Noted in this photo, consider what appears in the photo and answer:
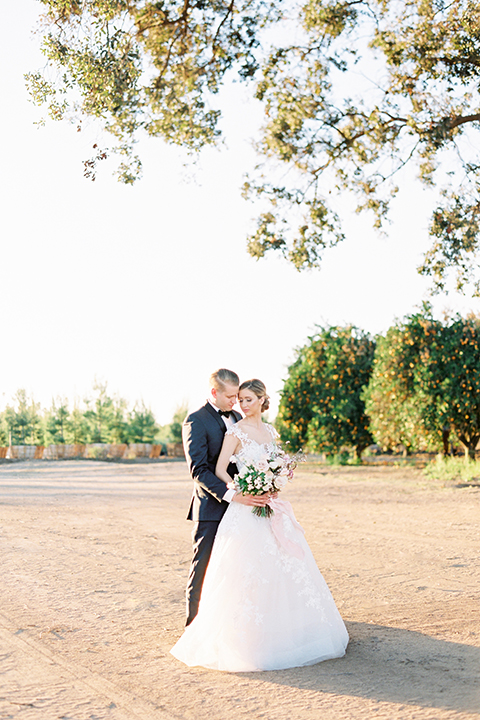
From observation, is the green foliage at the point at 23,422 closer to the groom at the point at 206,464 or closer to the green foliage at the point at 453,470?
the green foliage at the point at 453,470

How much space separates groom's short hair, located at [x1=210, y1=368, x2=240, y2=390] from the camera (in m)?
5.63

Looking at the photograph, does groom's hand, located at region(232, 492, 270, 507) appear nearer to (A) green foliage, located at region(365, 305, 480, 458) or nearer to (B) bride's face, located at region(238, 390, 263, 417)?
(B) bride's face, located at region(238, 390, 263, 417)

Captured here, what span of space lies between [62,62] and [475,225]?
352 inches

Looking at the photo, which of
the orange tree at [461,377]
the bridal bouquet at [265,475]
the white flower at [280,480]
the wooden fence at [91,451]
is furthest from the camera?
the wooden fence at [91,451]

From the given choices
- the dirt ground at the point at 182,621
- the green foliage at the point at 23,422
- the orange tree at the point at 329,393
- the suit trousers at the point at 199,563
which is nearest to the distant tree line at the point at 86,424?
the green foliage at the point at 23,422

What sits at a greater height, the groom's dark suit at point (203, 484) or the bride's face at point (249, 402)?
the bride's face at point (249, 402)

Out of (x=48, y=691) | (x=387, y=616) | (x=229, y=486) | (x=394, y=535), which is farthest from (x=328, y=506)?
(x=48, y=691)

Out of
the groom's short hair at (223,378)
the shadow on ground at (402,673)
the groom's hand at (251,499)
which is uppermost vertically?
the groom's short hair at (223,378)

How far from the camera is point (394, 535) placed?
1086cm

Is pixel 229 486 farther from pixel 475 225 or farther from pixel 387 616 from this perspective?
pixel 475 225

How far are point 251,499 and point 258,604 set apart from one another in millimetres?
792

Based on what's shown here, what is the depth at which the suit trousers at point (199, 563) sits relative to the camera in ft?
18.4

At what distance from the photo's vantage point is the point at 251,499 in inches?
214

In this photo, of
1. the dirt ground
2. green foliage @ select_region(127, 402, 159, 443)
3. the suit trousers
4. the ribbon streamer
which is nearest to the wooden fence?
green foliage @ select_region(127, 402, 159, 443)
